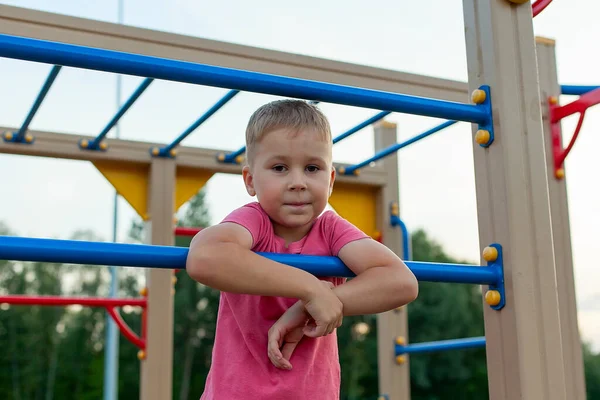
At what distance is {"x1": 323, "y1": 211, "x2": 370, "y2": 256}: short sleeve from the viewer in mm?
1241

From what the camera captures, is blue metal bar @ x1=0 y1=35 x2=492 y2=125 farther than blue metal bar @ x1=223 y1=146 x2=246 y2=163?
No

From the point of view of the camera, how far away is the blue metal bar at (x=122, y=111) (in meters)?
2.39

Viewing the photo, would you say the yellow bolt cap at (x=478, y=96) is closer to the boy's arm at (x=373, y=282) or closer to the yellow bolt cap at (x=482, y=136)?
the yellow bolt cap at (x=482, y=136)

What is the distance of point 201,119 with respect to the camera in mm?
2803

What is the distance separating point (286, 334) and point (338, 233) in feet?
0.68

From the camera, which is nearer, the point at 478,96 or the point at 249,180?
the point at 249,180

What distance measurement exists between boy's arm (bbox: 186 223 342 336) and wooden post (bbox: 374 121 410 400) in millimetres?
2374

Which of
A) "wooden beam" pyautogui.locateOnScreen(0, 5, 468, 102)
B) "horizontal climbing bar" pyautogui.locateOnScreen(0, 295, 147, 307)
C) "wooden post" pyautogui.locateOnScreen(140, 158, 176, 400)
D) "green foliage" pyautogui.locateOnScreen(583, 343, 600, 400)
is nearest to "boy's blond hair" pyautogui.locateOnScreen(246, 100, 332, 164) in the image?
"wooden beam" pyautogui.locateOnScreen(0, 5, 468, 102)

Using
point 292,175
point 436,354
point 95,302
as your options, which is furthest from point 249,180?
point 436,354

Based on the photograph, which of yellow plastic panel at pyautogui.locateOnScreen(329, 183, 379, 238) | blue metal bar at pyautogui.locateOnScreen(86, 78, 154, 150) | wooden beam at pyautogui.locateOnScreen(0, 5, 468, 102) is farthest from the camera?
yellow plastic panel at pyautogui.locateOnScreen(329, 183, 379, 238)

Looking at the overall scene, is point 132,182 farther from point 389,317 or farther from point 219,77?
point 219,77

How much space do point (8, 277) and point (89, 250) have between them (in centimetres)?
1897

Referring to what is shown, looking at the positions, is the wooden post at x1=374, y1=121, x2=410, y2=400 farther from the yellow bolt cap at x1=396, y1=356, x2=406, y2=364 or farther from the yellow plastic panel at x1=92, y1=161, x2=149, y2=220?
the yellow plastic panel at x1=92, y1=161, x2=149, y2=220

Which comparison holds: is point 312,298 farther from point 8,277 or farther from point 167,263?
point 8,277
